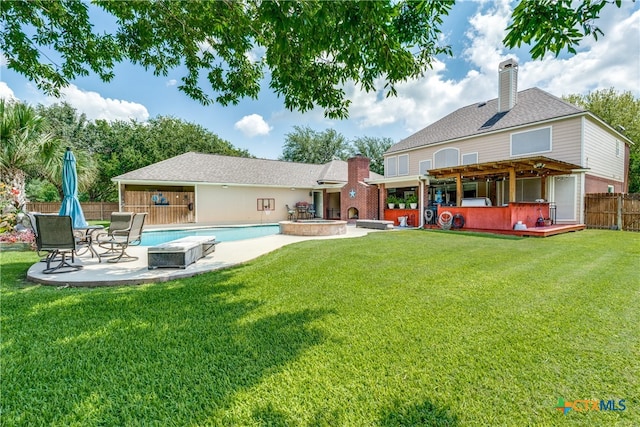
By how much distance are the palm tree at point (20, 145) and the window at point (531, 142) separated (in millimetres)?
21535

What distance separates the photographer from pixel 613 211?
12.4m

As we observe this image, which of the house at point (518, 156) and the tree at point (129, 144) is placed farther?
the tree at point (129, 144)

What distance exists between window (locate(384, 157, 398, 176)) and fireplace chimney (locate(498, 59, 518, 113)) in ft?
23.9

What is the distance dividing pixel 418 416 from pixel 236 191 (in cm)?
1976

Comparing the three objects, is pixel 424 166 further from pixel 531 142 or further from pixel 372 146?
pixel 372 146

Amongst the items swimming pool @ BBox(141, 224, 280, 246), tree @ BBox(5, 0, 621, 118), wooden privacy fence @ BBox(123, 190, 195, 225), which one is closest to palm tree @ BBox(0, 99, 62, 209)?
swimming pool @ BBox(141, 224, 280, 246)

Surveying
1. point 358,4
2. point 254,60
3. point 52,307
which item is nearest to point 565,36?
point 358,4

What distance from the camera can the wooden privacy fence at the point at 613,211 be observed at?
39.7 ft

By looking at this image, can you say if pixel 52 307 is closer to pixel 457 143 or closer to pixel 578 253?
pixel 578 253

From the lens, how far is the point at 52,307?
3670 millimetres

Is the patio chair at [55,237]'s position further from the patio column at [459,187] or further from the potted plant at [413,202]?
the potted plant at [413,202]

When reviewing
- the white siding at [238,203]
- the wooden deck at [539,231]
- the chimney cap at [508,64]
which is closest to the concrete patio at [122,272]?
the wooden deck at [539,231]

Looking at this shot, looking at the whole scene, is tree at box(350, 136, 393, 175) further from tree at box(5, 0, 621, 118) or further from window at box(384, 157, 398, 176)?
tree at box(5, 0, 621, 118)

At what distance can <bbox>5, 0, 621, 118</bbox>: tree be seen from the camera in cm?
293
